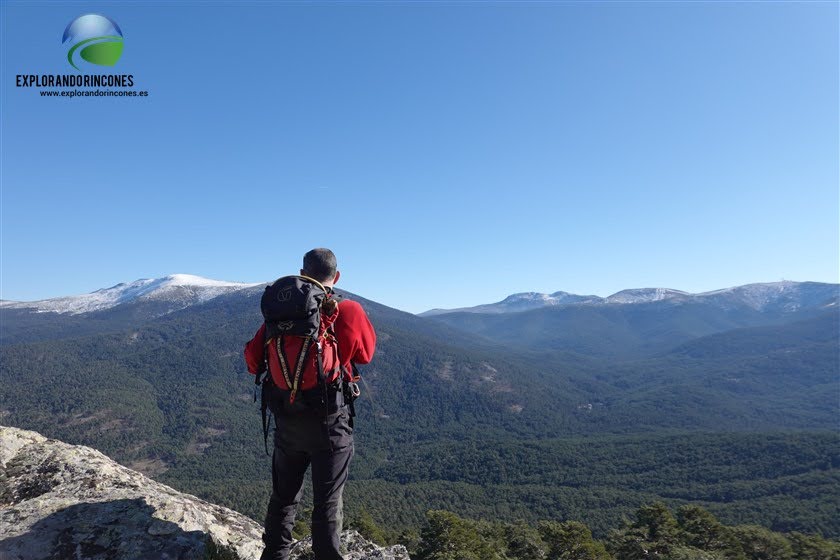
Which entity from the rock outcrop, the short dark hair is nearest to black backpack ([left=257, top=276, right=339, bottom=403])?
the short dark hair

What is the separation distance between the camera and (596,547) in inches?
1378

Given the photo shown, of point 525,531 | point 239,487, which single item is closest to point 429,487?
point 239,487

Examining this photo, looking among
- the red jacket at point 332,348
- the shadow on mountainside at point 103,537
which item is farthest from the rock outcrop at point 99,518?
the red jacket at point 332,348

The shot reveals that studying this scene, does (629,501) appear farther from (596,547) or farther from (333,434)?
(333,434)

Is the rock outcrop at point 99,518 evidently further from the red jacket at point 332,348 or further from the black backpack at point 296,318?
the black backpack at point 296,318

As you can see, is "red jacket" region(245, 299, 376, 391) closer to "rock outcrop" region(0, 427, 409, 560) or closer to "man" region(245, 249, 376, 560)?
"man" region(245, 249, 376, 560)

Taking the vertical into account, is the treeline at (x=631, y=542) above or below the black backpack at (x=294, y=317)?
below

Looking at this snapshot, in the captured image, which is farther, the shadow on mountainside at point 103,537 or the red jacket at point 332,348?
the shadow on mountainside at point 103,537

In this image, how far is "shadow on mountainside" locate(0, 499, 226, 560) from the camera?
5399 mm

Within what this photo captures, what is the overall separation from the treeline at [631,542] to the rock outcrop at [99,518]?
28.7m

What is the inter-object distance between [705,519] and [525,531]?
1811cm

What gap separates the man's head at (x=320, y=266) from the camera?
564 cm

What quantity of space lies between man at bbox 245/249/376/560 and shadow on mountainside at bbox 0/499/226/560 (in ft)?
4.35

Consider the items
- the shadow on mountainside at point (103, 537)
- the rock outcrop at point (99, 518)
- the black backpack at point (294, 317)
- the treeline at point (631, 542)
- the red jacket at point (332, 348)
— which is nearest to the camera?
the black backpack at point (294, 317)
